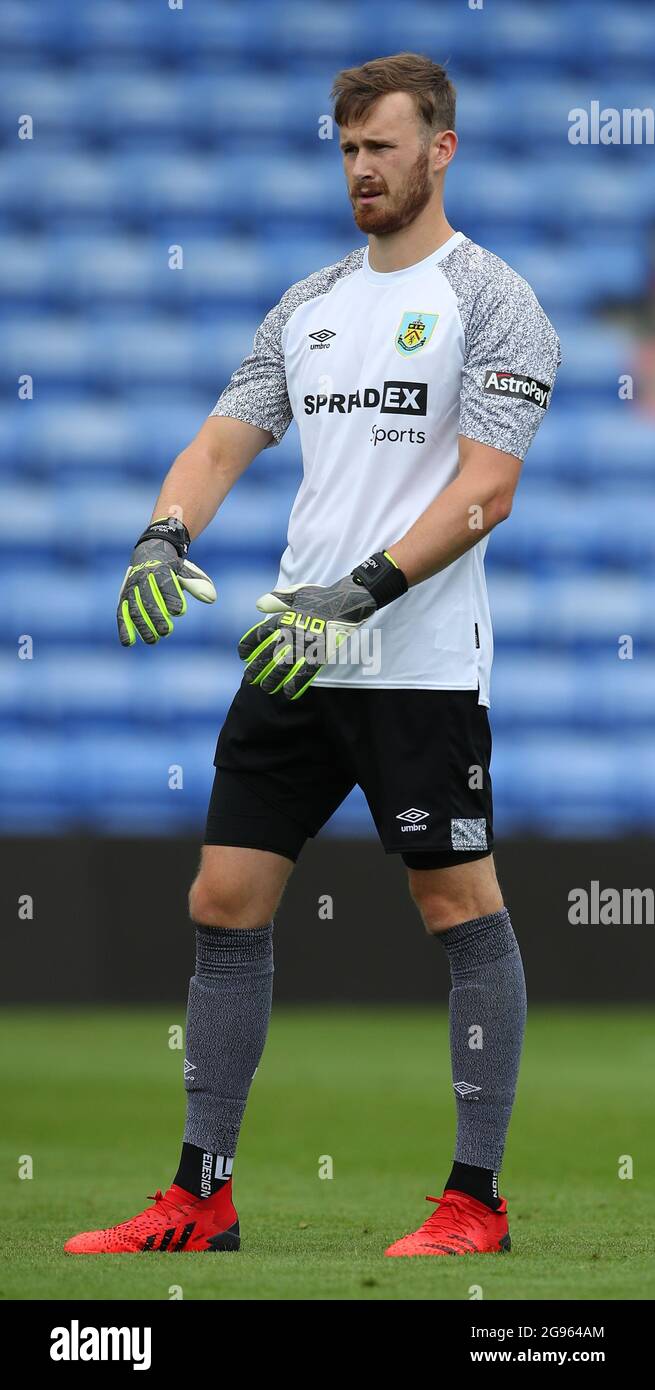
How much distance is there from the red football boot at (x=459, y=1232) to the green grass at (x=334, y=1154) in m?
0.04

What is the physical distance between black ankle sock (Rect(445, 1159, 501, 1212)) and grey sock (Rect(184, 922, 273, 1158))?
1.00ft

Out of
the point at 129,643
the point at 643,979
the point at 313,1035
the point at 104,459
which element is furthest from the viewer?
the point at 104,459

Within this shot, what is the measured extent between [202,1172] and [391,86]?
1.48 m

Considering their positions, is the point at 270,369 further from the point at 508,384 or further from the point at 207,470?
the point at 508,384

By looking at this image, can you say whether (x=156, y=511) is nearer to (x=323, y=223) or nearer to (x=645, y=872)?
(x=645, y=872)

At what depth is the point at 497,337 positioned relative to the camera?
8.77 ft

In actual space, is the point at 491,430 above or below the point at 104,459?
below

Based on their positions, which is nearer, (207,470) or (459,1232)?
(459,1232)

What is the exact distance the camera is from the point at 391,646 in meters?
2.71

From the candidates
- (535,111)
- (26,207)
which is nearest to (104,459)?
(26,207)

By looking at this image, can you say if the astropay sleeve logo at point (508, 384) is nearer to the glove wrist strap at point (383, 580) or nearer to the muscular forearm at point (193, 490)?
the glove wrist strap at point (383, 580)

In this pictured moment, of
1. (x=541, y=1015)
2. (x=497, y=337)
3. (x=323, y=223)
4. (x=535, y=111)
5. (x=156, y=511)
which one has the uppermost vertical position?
(x=535, y=111)

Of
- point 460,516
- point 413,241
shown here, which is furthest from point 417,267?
point 460,516

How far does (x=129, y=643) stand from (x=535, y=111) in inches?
260
